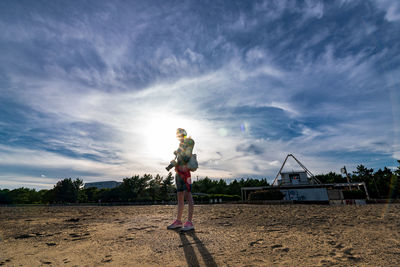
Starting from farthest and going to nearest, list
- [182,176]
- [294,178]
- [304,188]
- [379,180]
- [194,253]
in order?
1. [379,180]
2. [294,178]
3. [304,188]
4. [182,176]
5. [194,253]

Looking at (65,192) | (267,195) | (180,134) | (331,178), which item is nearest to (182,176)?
(180,134)

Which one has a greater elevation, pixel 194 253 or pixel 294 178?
pixel 294 178

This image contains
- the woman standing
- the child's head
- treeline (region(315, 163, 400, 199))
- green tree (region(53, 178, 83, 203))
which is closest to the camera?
the woman standing

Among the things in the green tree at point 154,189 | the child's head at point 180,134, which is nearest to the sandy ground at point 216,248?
the child's head at point 180,134

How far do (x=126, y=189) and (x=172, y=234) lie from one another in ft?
215

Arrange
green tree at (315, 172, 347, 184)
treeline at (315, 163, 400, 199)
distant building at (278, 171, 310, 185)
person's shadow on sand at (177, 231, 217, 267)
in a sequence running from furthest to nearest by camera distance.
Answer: green tree at (315, 172, 347, 184) → treeline at (315, 163, 400, 199) → distant building at (278, 171, 310, 185) → person's shadow on sand at (177, 231, 217, 267)

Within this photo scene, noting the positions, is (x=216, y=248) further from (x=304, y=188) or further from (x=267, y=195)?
(x=304, y=188)

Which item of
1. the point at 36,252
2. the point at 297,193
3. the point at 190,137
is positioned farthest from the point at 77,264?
the point at 297,193

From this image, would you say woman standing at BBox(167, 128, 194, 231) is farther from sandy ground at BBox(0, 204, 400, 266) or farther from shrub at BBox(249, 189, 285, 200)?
shrub at BBox(249, 189, 285, 200)

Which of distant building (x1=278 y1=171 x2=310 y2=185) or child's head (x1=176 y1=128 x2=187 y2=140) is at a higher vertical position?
distant building (x1=278 y1=171 x2=310 y2=185)

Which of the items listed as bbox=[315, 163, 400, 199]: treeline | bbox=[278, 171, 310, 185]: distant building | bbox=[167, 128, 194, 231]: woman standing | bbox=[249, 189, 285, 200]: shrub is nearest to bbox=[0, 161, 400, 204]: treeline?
bbox=[315, 163, 400, 199]: treeline

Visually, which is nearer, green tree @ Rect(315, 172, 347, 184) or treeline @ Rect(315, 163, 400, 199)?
treeline @ Rect(315, 163, 400, 199)

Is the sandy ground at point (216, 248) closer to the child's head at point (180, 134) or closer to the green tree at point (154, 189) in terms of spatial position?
the child's head at point (180, 134)

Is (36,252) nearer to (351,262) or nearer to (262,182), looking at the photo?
(351,262)
